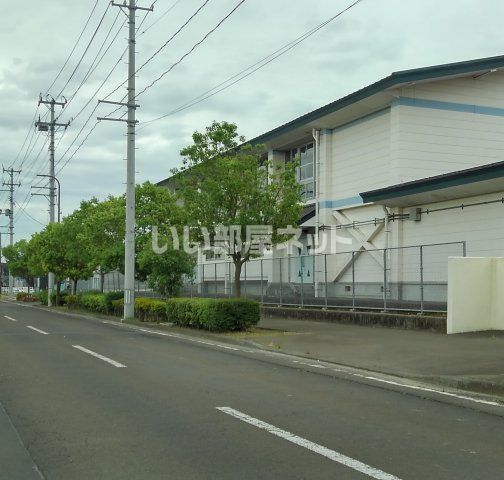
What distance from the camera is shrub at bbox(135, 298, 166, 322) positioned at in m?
23.3

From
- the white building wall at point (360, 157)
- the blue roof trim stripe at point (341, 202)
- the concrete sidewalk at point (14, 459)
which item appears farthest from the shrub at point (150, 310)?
the concrete sidewalk at point (14, 459)

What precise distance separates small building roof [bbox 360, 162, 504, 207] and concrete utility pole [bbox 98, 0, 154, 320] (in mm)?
8867

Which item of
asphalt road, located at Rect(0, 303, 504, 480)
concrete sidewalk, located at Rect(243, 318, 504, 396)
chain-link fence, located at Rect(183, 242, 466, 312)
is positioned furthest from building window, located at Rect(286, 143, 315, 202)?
asphalt road, located at Rect(0, 303, 504, 480)

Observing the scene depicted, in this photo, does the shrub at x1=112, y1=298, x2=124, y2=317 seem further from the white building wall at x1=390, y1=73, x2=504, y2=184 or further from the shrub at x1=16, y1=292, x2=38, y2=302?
the shrub at x1=16, y1=292, x2=38, y2=302

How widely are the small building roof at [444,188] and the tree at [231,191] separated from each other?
15.1 feet

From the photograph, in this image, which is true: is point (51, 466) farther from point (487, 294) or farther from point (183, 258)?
point (183, 258)

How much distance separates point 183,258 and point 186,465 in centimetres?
1774

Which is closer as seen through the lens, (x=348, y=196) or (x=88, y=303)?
(x=348, y=196)

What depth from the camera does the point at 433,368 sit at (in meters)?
11.0

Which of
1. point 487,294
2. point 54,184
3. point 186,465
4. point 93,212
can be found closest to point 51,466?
point 186,465

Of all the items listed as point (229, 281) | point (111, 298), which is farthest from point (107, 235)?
point (229, 281)

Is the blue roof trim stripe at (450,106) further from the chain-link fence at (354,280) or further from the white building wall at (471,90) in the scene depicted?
the chain-link fence at (354,280)

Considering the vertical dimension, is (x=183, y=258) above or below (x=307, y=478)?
above

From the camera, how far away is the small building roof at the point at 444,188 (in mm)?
18469
